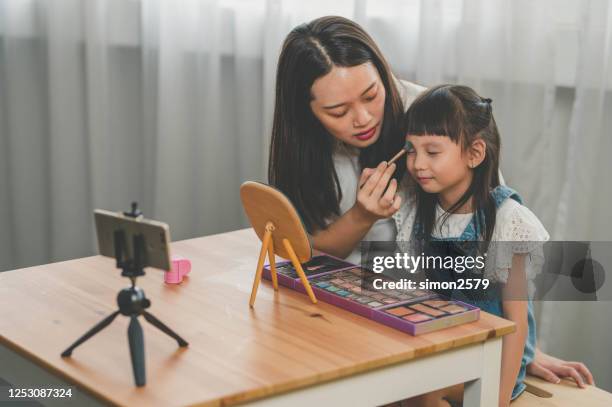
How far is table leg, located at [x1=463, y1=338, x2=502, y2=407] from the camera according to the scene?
1.11 m

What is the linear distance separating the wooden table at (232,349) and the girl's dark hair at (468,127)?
24 cm

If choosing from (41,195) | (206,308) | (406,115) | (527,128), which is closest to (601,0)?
(527,128)

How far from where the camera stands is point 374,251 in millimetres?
1521

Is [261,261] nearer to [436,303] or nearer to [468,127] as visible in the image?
[436,303]

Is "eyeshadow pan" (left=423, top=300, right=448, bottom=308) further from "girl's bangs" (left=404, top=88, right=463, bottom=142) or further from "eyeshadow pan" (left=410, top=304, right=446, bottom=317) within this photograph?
"girl's bangs" (left=404, top=88, right=463, bottom=142)

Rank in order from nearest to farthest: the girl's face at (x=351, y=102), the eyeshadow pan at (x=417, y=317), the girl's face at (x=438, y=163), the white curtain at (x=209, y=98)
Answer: the eyeshadow pan at (x=417, y=317) → the girl's face at (x=438, y=163) → the girl's face at (x=351, y=102) → the white curtain at (x=209, y=98)

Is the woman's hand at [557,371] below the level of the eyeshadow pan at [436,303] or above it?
below

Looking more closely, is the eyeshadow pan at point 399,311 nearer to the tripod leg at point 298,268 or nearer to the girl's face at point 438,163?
the tripod leg at point 298,268

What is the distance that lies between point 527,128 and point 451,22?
340 millimetres

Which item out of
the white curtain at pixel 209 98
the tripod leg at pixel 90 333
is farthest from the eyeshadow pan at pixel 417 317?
the white curtain at pixel 209 98

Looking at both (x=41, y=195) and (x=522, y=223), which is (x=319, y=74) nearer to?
(x=522, y=223)

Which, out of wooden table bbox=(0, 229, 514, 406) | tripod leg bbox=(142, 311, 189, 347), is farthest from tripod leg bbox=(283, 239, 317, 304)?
tripod leg bbox=(142, 311, 189, 347)

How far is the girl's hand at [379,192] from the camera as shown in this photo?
4.40ft

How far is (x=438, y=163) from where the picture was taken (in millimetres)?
1283
